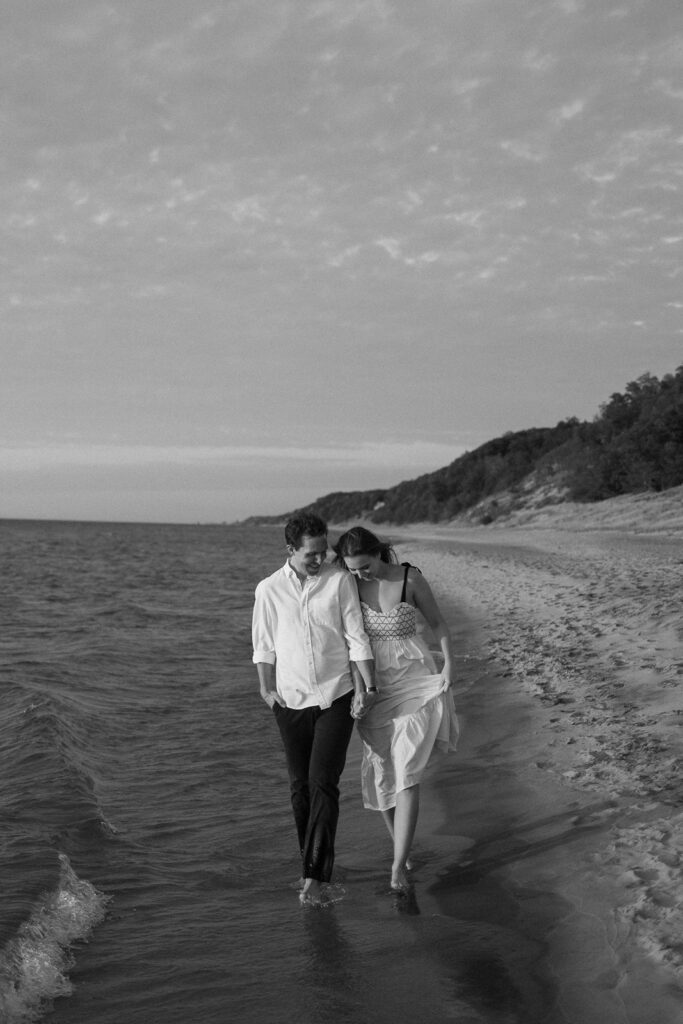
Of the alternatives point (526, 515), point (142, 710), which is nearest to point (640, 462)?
point (526, 515)

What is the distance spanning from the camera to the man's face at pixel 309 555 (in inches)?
190

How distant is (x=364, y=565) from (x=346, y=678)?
64 centimetres

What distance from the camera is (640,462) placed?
45.4 m

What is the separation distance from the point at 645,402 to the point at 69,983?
192 feet

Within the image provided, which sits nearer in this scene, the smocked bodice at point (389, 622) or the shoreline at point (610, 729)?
the shoreline at point (610, 729)

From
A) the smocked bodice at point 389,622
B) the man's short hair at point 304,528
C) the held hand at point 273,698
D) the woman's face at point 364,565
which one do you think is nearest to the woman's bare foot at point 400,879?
the held hand at point 273,698

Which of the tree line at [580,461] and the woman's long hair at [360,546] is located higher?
the tree line at [580,461]

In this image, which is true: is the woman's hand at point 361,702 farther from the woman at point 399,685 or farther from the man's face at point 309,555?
the man's face at point 309,555

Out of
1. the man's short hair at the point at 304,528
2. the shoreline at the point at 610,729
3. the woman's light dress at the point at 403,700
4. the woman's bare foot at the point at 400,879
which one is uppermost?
the man's short hair at the point at 304,528

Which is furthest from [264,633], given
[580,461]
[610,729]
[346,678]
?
[580,461]

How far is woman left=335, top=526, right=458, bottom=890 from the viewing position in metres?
5.04

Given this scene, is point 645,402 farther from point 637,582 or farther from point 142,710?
point 142,710

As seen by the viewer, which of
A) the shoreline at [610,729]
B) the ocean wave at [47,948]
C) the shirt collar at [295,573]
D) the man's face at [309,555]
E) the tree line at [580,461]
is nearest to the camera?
the ocean wave at [47,948]

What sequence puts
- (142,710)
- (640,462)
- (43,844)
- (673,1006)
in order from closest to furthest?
(673,1006) → (43,844) → (142,710) → (640,462)
